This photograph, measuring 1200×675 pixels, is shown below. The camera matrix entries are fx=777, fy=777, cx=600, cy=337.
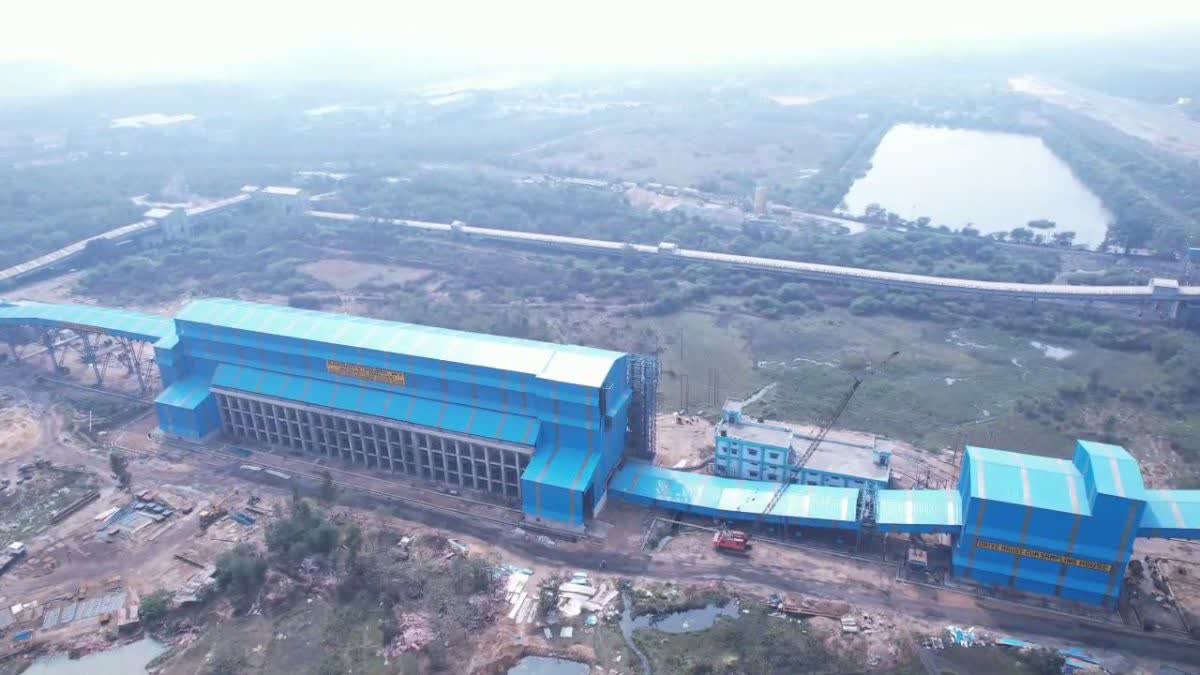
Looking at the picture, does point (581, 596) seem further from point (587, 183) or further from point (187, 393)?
point (587, 183)

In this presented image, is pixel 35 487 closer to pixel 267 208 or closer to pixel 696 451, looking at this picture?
pixel 696 451

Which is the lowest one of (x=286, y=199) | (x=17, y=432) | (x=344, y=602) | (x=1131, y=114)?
(x=344, y=602)

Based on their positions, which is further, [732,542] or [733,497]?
[733,497]

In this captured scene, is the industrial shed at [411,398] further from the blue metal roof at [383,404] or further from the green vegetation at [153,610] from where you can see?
the green vegetation at [153,610]

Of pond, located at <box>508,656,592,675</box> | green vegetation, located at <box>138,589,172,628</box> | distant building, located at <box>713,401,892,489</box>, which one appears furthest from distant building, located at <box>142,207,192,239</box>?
pond, located at <box>508,656,592,675</box>

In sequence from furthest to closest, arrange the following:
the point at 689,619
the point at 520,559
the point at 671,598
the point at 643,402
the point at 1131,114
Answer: the point at 1131,114
the point at 643,402
the point at 520,559
the point at 671,598
the point at 689,619

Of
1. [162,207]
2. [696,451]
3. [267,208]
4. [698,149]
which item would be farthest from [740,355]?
[698,149]

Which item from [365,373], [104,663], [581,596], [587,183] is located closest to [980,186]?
[587,183]
